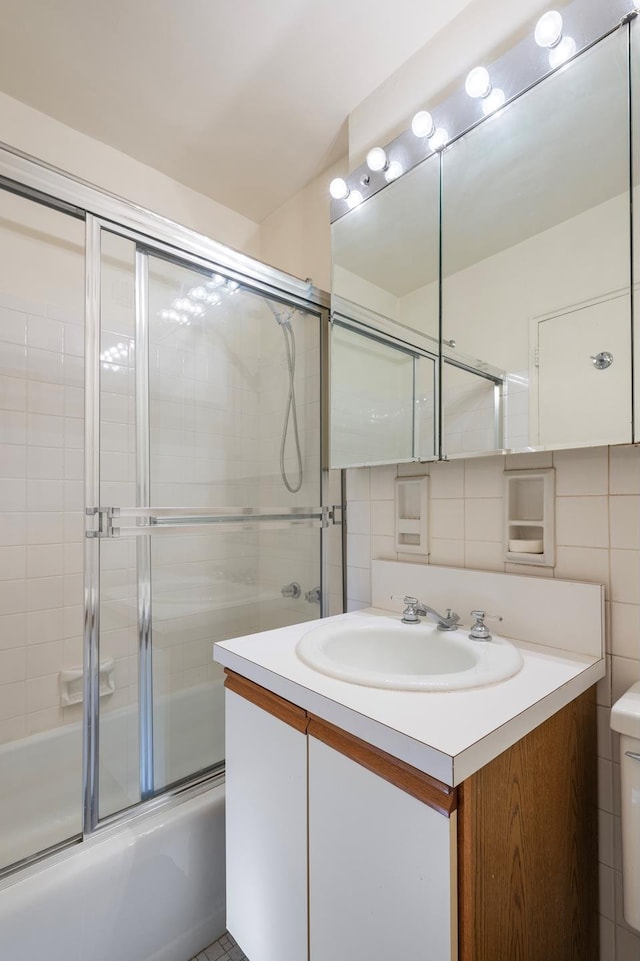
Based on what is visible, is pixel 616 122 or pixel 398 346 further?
pixel 398 346

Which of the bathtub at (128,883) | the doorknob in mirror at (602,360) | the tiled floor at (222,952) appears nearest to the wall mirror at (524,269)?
the doorknob in mirror at (602,360)

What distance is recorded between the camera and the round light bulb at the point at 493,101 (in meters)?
1.12

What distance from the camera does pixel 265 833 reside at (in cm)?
95

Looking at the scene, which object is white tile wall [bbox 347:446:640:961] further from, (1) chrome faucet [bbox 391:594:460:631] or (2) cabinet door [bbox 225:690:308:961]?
(2) cabinet door [bbox 225:690:308:961]

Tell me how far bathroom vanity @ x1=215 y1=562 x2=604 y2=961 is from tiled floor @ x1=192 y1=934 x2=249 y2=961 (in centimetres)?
28

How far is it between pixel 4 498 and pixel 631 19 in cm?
207

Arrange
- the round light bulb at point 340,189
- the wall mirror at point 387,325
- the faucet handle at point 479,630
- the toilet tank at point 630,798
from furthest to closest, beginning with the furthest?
the round light bulb at point 340,189 < the wall mirror at point 387,325 < the faucet handle at point 479,630 < the toilet tank at point 630,798

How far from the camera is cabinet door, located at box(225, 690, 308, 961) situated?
0.86m

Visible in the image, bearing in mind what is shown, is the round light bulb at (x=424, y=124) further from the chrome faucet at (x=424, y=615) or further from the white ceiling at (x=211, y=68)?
the chrome faucet at (x=424, y=615)

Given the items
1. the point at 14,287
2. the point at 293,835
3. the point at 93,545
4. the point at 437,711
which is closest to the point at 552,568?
the point at 437,711

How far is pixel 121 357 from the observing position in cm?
120

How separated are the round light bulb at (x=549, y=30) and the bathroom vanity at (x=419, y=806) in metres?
1.19

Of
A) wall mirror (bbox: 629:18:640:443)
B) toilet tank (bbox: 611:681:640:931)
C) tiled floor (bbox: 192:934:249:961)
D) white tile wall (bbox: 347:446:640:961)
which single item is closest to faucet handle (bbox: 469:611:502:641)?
white tile wall (bbox: 347:446:640:961)

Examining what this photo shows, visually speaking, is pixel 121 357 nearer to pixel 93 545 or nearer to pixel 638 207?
pixel 93 545
